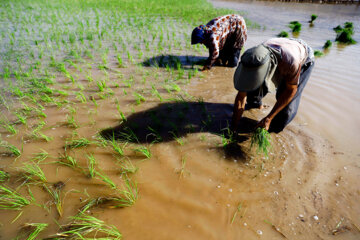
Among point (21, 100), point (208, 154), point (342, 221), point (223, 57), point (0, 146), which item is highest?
point (223, 57)

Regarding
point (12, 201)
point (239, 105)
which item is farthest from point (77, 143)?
point (239, 105)

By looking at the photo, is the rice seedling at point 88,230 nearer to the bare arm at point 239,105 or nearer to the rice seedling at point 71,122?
the rice seedling at point 71,122

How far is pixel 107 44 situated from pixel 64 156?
3968 millimetres

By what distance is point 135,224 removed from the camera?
1349 mm

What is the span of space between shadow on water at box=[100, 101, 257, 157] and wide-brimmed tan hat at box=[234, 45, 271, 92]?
24.8 inches

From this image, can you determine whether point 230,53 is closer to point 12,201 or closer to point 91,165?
point 91,165

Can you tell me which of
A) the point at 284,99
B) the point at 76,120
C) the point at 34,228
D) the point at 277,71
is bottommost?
the point at 34,228

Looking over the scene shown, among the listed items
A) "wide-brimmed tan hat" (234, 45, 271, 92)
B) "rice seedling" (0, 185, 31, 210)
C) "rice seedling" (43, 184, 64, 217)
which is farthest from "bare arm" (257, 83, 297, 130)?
"rice seedling" (0, 185, 31, 210)

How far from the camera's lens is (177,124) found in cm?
237

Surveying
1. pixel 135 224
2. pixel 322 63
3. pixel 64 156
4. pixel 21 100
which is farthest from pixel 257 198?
pixel 322 63

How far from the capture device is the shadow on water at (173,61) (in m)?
3.98

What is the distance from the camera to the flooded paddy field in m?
1.37

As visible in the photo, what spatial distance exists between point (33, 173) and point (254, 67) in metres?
2.04

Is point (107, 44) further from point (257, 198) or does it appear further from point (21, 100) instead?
point (257, 198)
